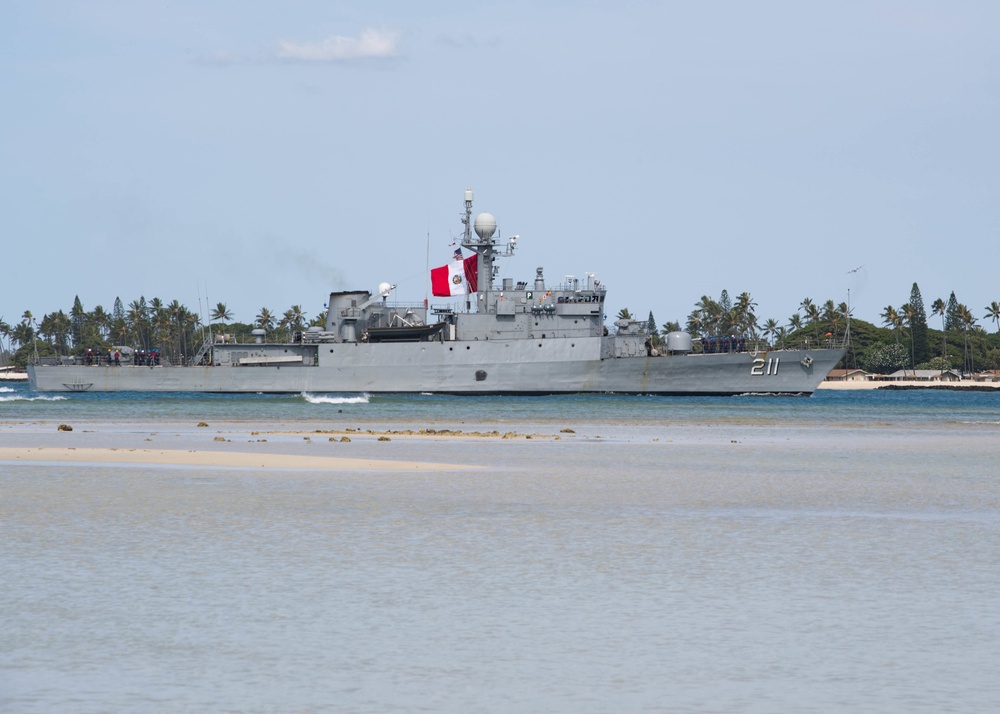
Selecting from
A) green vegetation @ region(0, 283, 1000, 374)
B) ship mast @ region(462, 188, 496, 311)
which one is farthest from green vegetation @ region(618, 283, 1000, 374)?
ship mast @ region(462, 188, 496, 311)

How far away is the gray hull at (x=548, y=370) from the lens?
71188 millimetres

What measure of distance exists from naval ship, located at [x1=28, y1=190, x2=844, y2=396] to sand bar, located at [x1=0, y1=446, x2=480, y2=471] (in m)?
47.2

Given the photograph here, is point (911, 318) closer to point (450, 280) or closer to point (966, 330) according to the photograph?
point (966, 330)

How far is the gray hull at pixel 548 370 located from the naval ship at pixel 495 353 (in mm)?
60

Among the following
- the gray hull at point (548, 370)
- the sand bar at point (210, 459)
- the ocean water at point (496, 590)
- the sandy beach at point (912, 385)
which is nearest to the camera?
the ocean water at point (496, 590)

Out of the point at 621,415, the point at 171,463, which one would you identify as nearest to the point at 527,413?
the point at 621,415

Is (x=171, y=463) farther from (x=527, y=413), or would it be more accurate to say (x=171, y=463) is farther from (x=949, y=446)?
(x=527, y=413)

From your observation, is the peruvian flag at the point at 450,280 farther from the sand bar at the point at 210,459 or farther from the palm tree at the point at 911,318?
the palm tree at the point at 911,318

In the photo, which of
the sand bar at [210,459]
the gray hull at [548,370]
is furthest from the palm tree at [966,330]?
the sand bar at [210,459]

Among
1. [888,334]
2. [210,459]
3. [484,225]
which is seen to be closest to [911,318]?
[888,334]

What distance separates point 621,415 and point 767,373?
25985 millimetres

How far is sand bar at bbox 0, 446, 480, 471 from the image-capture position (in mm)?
21938

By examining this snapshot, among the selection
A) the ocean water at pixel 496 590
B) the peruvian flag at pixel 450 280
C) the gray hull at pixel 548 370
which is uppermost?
the peruvian flag at pixel 450 280

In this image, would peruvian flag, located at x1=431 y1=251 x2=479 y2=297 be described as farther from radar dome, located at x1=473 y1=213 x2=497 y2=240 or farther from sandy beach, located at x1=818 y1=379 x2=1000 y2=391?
sandy beach, located at x1=818 y1=379 x2=1000 y2=391
